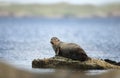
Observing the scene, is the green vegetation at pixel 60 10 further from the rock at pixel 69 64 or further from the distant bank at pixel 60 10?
the rock at pixel 69 64

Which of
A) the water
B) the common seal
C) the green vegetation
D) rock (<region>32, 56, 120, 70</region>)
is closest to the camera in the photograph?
rock (<region>32, 56, 120, 70</region>)

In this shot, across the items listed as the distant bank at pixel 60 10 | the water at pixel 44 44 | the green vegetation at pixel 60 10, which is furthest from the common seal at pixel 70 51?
the green vegetation at pixel 60 10

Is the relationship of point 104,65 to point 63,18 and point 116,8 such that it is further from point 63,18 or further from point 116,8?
point 63,18

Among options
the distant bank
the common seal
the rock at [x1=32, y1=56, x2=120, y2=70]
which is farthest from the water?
the distant bank

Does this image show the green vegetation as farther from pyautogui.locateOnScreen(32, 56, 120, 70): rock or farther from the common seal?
pyautogui.locateOnScreen(32, 56, 120, 70): rock

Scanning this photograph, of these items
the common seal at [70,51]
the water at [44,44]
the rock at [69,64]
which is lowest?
the rock at [69,64]

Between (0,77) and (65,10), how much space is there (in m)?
164

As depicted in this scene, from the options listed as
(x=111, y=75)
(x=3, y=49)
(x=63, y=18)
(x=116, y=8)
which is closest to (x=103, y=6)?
(x=63, y=18)

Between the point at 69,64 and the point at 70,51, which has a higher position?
the point at 70,51

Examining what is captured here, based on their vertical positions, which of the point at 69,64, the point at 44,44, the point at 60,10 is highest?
the point at 60,10

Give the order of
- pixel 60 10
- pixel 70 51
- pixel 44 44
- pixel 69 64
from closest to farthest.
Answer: pixel 69 64 < pixel 70 51 < pixel 44 44 < pixel 60 10

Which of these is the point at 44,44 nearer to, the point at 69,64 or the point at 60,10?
the point at 69,64

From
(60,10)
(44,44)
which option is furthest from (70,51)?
(60,10)

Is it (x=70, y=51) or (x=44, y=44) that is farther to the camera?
(x=44, y=44)
